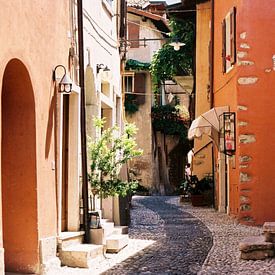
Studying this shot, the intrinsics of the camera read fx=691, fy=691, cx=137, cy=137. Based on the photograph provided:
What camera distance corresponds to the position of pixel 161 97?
35625 millimetres

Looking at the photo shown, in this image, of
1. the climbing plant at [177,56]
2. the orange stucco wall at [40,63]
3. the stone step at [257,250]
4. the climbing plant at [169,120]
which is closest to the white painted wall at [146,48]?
→ the climbing plant at [169,120]

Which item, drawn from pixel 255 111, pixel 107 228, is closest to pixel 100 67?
pixel 107 228

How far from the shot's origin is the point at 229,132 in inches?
609

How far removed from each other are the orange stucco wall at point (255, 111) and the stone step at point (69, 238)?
5429mm

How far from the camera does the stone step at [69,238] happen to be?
29.7ft

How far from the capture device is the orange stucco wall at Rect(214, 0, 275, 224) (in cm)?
1444

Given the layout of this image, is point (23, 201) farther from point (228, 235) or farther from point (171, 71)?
point (171, 71)

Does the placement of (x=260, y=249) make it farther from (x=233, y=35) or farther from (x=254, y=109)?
(x=233, y=35)

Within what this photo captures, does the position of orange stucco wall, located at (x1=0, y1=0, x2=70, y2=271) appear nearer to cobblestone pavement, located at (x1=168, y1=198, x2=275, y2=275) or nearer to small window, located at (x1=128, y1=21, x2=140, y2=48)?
cobblestone pavement, located at (x1=168, y1=198, x2=275, y2=275)

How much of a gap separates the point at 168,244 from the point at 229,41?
249 inches

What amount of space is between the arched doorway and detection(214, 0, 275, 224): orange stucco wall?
7347 mm

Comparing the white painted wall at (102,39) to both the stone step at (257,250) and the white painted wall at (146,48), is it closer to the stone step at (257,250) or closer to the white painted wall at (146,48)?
the stone step at (257,250)

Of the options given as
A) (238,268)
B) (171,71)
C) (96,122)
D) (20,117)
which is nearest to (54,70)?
(20,117)

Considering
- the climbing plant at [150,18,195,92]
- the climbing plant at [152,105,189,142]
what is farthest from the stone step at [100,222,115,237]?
the climbing plant at [152,105,189,142]
